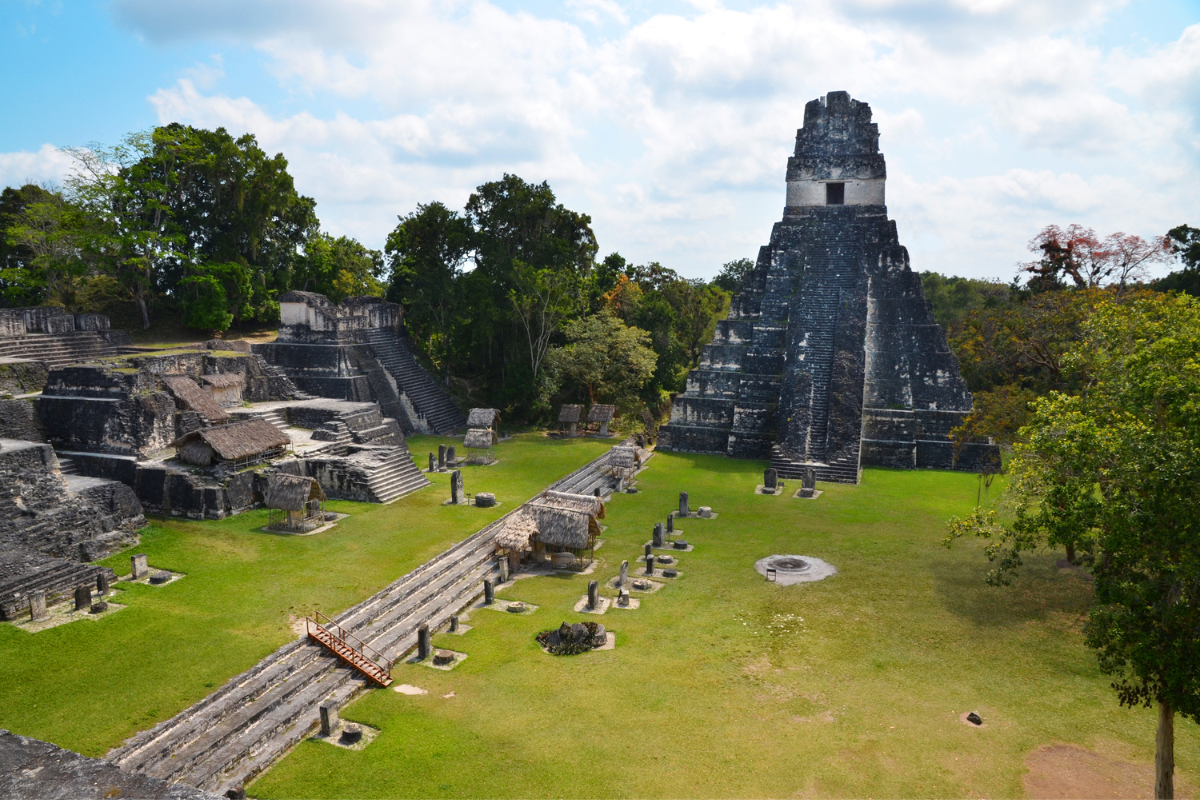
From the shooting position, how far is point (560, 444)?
29672 millimetres

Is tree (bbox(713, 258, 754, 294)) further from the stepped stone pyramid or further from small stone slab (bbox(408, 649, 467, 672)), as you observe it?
small stone slab (bbox(408, 649, 467, 672))

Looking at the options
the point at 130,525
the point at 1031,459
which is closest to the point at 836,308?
the point at 1031,459

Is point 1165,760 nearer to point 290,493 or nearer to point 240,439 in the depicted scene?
point 290,493

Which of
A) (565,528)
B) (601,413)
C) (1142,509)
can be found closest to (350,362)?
(601,413)

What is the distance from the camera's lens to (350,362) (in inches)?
1174

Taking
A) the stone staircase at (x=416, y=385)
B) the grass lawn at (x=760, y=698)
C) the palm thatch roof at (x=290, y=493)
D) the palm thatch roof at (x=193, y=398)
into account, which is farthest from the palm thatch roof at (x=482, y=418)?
the grass lawn at (x=760, y=698)

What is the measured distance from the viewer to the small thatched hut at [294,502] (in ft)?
59.6

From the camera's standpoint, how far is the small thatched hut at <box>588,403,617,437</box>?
102 ft

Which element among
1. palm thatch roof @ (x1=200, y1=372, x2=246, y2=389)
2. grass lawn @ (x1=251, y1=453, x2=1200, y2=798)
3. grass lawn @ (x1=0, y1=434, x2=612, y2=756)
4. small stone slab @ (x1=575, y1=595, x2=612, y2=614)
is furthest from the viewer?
palm thatch roof @ (x1=200, y1=372, x2=246, y2=389)

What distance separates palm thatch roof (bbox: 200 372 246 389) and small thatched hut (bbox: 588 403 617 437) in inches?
523

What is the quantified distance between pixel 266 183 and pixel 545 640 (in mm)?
28700

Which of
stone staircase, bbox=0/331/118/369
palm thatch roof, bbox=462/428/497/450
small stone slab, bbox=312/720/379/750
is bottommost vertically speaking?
small stone slab, bbox=312/720/379/750

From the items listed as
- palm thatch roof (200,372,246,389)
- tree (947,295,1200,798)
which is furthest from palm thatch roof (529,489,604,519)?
palm thatch roof (200,372,246,389)

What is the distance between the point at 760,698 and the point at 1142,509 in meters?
5.78
